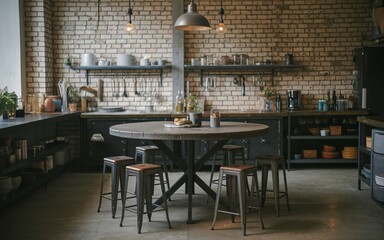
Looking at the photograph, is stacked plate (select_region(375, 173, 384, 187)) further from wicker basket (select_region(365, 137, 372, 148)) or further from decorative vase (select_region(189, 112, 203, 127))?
decorative vase (select_region(189, 112, 203, 127))

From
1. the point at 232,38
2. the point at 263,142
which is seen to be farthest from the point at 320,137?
the point at 232,38

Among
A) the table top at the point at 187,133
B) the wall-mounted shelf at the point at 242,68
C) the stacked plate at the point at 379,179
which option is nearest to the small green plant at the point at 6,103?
the table top at the point at 187,133

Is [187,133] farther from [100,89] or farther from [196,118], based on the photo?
[100,89]

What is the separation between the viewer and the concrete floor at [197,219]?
477 centimetres

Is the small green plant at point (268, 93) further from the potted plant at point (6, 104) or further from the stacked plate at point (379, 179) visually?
the potted plant at point (6, 104)

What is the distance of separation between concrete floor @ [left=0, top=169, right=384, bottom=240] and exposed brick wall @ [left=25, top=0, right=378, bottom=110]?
8.61ft

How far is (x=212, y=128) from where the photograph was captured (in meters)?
5.54

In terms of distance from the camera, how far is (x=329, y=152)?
8.47 meters

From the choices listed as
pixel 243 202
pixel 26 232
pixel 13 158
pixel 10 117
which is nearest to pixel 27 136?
pixel 10 117

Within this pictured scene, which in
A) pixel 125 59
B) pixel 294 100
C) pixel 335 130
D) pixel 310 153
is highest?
pixel 125 59

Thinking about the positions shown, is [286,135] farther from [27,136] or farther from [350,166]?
[27,136]

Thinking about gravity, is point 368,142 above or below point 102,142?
above

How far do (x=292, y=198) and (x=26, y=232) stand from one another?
3.22 metres

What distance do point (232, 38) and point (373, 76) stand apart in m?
2.52
